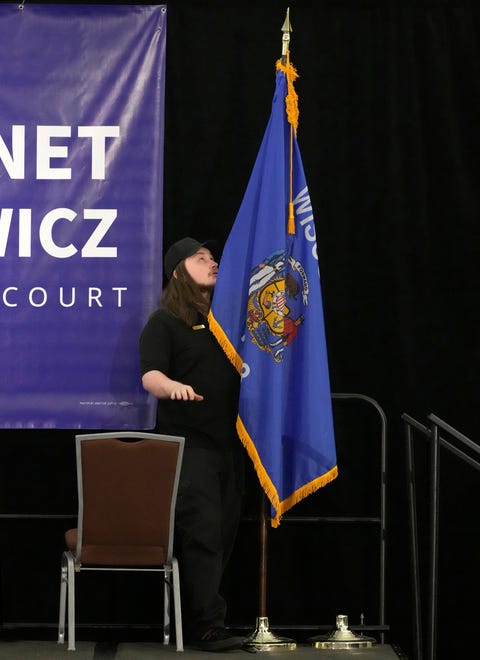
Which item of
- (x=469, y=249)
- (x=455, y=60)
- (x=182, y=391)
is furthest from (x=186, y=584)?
(x=455, y=60)

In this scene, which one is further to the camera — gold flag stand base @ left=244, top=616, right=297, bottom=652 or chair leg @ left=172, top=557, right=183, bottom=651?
gold flag stand base @ left=244, top=616, right=297, bottom=652

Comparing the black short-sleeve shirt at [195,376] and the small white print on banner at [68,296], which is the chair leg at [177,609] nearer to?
the black short-sleeve shirt at [195,376]

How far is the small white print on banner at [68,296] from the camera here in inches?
203

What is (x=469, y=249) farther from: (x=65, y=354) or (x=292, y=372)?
(x=65, y=354)

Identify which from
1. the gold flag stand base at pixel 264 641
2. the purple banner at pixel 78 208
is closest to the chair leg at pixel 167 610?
the gold flag stand base at pixel 264 641

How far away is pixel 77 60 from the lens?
522 cm

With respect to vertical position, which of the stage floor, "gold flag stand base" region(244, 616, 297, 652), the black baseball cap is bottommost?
the stage floor

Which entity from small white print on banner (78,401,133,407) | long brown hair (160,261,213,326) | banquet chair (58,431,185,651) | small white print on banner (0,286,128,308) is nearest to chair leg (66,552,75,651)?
banquet chair (58,431,185,651)

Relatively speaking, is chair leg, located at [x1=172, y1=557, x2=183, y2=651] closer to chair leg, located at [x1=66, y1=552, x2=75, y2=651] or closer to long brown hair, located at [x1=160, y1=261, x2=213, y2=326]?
chair leg, located at [x1=66, y1=552, x2=75, y2=651]

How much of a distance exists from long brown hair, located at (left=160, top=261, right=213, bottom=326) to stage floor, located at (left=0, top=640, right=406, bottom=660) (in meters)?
1.33

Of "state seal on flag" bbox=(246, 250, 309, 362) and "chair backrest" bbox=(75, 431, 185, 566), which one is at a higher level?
"state seal on flag" bbox=(246, 250, 309, 362)

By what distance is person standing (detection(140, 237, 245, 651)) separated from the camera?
4438mm

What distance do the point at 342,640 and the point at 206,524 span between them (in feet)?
2.36

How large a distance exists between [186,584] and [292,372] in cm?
98
